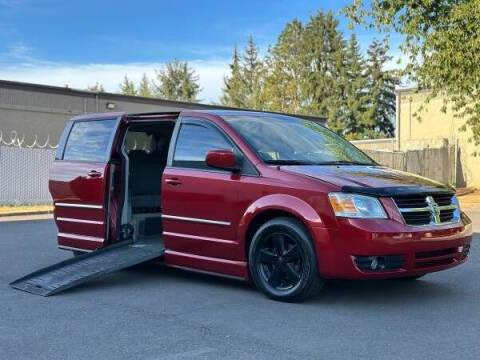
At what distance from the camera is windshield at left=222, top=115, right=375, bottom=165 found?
21.5 ft

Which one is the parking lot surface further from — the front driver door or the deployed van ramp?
the front driver door

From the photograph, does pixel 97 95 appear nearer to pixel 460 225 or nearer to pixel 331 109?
pixel 460 225

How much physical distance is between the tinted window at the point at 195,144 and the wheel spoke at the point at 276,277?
1.39 meters

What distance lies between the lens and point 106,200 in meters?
7.70

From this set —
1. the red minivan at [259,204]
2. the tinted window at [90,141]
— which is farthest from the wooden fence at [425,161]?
the red minivan at [259,204]

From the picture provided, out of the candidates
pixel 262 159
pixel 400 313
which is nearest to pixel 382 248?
pixel 400 313

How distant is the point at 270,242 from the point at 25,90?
64.3 ft

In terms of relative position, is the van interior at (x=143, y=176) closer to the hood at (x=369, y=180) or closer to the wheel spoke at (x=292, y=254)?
the hood at (x=369, y=180)

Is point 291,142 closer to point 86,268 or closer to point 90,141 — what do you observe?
point 86,268

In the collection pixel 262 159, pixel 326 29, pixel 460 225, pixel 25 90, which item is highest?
pixel 326 29

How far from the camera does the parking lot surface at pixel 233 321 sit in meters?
4.53

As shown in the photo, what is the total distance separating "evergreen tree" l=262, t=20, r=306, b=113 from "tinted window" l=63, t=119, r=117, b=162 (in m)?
43.2

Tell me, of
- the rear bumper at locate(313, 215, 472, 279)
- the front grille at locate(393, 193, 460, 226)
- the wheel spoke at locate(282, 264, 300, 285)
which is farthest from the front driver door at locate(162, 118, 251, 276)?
the front grille at locate(393, 193, 460, 226)

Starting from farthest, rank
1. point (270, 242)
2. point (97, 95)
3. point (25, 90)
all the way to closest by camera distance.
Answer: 1. point (97, 95)
2. point (25, 90)
3. point (270, 242)
